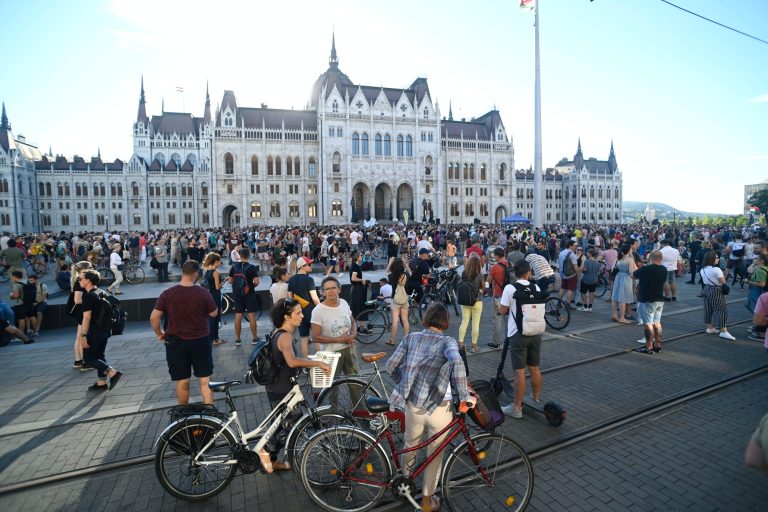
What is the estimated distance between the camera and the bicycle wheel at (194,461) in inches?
154

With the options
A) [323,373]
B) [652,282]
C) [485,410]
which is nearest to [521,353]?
[485,410]

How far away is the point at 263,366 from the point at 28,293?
9018 millimetres

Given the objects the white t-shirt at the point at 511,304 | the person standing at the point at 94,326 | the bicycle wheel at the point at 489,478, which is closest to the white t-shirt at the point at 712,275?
the white t-shirt at the point at 511,304

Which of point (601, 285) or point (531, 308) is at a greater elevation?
point (531, 308)

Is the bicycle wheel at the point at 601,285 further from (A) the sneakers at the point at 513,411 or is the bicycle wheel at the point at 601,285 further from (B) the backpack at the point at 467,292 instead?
(A) the sneakers at the point at 513,411

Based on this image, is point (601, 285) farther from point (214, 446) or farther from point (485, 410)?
point (214, 446)

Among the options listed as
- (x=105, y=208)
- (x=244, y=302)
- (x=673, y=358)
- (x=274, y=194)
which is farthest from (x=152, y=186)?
(x=673, y=358)

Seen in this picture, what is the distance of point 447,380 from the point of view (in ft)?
11.6

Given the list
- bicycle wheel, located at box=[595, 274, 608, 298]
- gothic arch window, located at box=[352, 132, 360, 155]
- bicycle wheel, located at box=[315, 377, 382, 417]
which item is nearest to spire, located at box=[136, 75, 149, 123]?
gothic arch window, located at box=[352, 132, 360, 155]

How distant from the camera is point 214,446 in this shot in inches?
158

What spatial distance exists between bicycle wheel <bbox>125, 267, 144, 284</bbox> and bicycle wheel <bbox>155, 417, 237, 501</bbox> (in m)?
15.0

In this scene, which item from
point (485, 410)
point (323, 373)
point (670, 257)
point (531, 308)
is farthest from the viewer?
point (670, 257)

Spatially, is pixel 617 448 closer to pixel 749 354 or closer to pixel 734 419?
pixel 734 419

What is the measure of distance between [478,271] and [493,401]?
4.14 m
